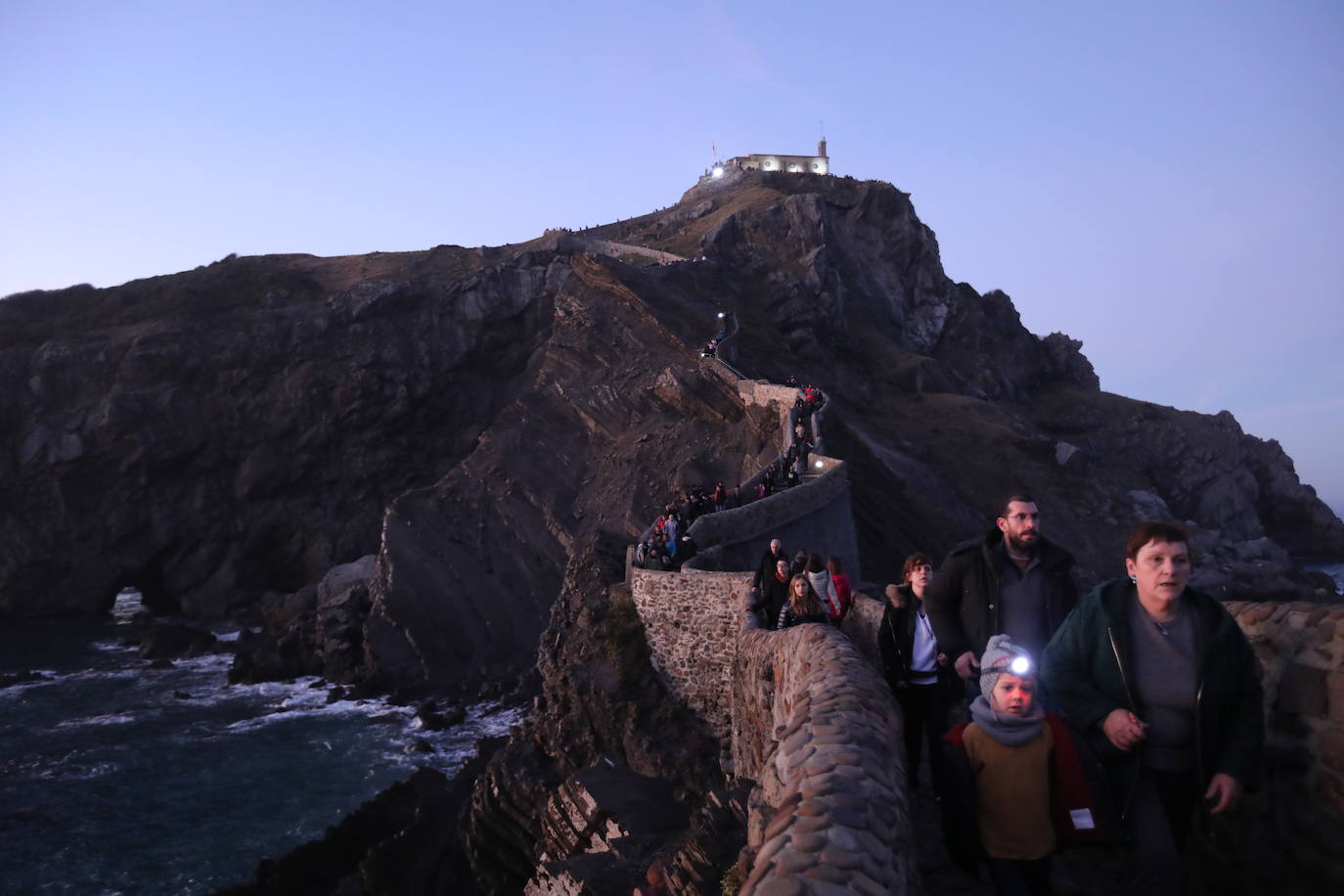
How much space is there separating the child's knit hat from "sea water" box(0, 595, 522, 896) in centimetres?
2161

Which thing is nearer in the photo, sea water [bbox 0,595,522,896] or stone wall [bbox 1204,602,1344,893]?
stone wall [bbox 1204,602,1344,893]

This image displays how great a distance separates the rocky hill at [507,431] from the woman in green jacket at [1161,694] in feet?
78.7

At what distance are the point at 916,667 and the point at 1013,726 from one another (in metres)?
3.17

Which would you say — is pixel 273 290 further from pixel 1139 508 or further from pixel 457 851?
pixel 1139 508

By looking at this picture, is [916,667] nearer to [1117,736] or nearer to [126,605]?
[1117,736]

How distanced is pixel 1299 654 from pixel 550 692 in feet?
62.2

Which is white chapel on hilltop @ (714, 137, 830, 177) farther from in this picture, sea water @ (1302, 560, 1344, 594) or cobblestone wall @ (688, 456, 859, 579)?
cobblestone wall @ (688, 456, 859, 579)

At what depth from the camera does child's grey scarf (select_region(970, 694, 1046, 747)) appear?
14.3ft

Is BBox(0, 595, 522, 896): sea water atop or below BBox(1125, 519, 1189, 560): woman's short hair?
below

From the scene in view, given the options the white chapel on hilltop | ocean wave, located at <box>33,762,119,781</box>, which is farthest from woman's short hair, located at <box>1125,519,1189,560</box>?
the white chapel on hilltop

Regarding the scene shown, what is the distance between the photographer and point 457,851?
20500 millimetres

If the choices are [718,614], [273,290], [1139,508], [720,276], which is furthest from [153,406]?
[1139,508]

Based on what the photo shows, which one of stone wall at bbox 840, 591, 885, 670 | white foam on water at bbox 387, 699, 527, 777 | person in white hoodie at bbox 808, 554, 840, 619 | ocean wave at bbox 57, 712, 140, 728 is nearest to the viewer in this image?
stone wall at bbox 840, 591, 885, 670

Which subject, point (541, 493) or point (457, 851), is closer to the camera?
point (457, 851)
